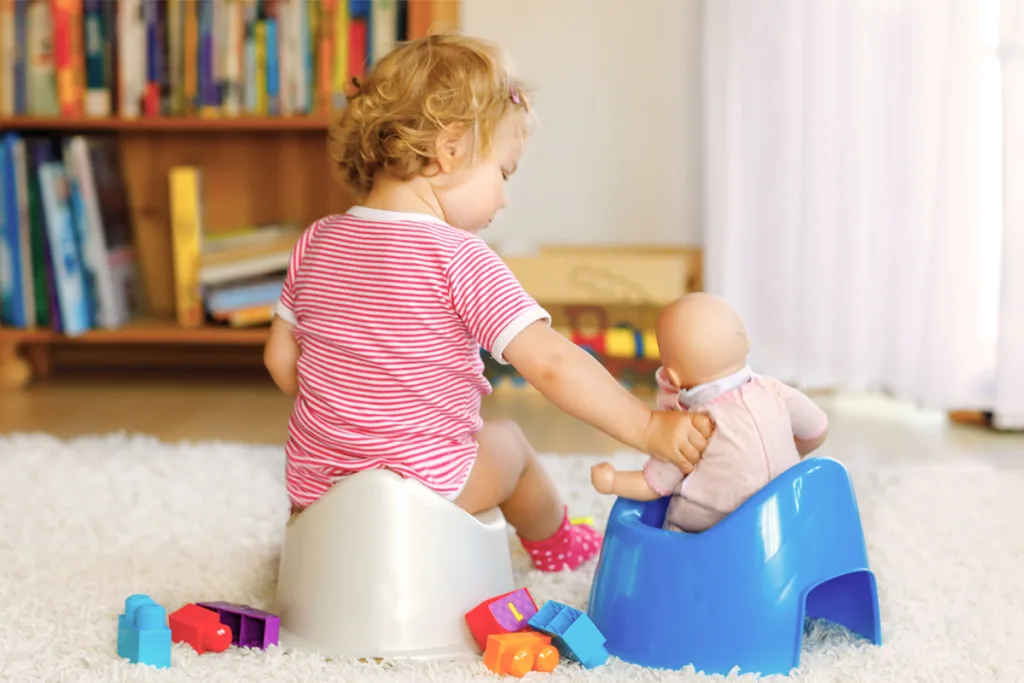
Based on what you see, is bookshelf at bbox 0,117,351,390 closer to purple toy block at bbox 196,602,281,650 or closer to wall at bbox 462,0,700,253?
wall at bbox 462,0,700,253

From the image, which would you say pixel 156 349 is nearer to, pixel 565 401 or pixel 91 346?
pixel 91 346

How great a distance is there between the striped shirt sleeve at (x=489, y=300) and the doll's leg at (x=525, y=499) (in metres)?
0.13

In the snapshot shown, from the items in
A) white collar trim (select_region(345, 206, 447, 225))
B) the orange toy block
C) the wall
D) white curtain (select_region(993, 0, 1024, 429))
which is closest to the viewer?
the orange toy block

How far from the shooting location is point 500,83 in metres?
1.07

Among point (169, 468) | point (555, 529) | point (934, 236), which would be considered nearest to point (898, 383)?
point (934, 236)

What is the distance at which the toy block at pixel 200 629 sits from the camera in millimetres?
993

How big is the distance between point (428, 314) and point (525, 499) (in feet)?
0.83

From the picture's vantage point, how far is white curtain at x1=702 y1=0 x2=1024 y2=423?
1950 mm

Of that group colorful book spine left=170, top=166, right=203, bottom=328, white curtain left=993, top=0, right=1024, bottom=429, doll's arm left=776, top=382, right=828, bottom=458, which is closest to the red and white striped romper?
doll's arm left=776, top=382, right=828, bottom=458

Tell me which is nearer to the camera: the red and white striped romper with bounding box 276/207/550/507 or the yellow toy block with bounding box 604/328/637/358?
the red and white striped romper with bounding box 276/207/550/507

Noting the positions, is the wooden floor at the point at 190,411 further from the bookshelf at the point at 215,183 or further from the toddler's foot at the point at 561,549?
the toddler's foot at the point at 561,549

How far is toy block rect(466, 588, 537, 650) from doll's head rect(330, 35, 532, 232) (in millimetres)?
352

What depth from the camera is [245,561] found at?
1262 mm

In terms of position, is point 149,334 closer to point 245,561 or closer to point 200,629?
point 245,561
